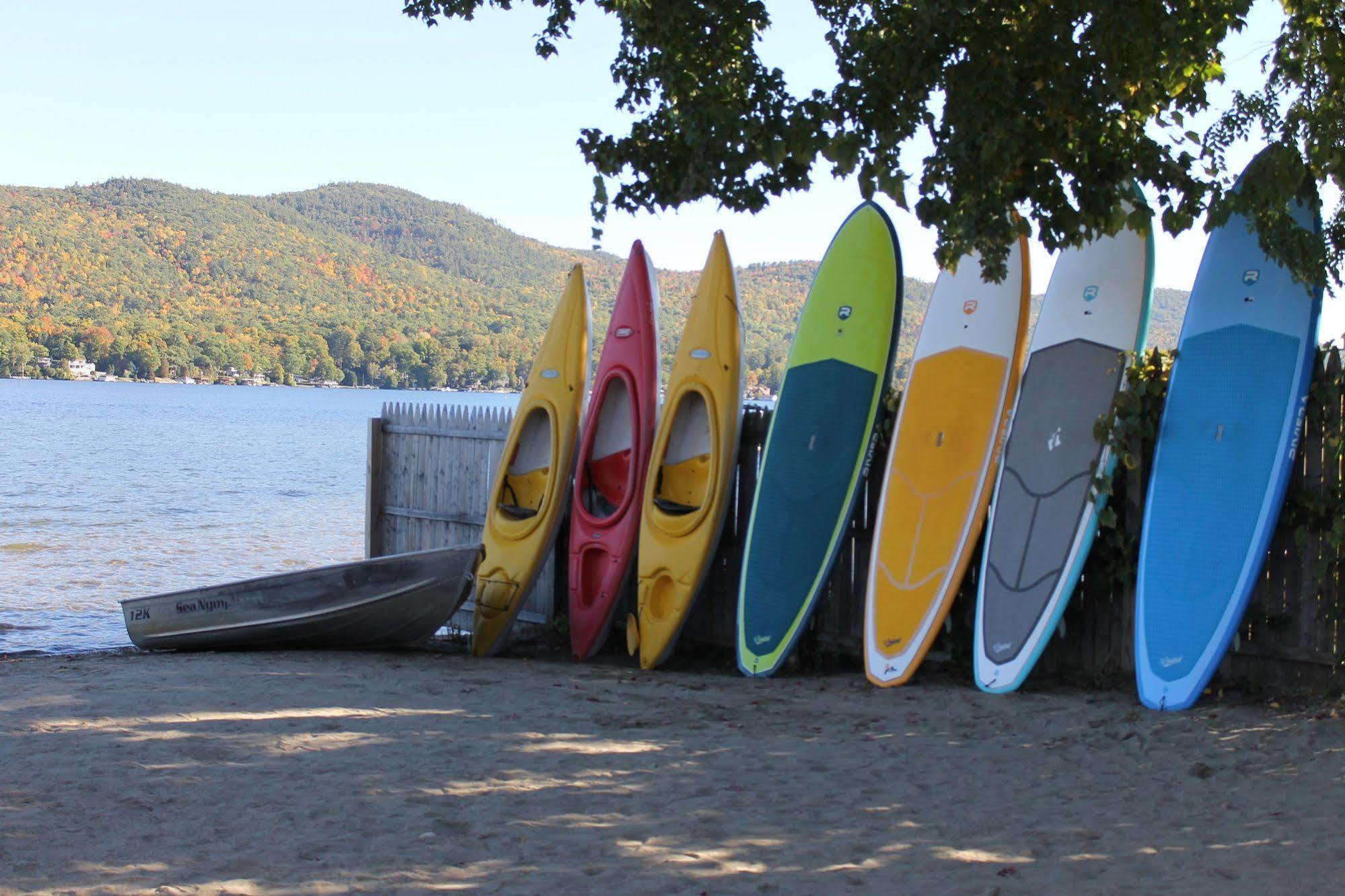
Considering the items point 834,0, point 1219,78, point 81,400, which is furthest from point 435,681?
point 81,400

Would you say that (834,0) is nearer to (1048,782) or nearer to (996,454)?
(996,454)

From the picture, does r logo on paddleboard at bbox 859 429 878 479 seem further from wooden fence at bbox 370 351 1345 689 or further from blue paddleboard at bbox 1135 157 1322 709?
blue paddleboard at bbox 1135 157 1322 709

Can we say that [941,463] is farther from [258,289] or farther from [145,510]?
[258,289]

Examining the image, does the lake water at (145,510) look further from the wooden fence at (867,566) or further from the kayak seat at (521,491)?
the kayak seat at (521,491)

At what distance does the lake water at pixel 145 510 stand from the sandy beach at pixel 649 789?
523 cm

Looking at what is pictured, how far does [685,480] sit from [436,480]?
2359mm

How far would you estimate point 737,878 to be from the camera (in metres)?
3.20

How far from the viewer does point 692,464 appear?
7355 mm

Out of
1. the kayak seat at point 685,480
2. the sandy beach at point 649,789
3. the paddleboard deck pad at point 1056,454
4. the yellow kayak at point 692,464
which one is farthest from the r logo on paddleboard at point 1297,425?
the kayak seat at point 685,480

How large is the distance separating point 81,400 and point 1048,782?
78499 millimetres

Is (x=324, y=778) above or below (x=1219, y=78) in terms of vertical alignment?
below

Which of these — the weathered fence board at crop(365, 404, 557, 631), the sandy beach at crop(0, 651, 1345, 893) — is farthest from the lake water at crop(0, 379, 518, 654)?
the sandy beach at crop(0, 651, 1345, 893)

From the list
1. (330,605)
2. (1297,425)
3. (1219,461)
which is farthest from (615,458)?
(1297,425)

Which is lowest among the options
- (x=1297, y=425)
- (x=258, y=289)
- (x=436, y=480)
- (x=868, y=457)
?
(x=436, y=480)
